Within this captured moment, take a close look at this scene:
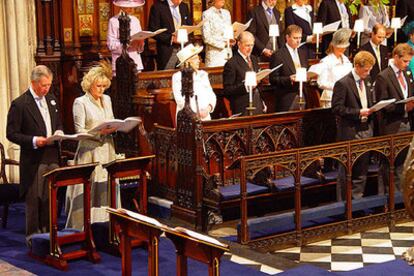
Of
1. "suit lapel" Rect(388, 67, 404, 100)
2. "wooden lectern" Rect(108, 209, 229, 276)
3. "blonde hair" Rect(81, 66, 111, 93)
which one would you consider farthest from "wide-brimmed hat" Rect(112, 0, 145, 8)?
"wooden lectern" Rect(108, 209, 229, 276)

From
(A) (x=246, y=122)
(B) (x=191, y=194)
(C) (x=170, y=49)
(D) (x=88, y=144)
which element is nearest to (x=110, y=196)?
(D) (x=88, y=144)

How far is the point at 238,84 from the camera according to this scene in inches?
387

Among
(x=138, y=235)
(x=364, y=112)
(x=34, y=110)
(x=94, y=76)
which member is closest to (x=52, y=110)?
(x=34, y=110)

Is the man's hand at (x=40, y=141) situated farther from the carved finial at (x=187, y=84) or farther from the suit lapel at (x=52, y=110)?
the carved finial at (x=187, y=84)

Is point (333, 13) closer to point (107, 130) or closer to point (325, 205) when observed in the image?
point (325, 205)

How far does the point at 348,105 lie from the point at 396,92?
687 millimetres

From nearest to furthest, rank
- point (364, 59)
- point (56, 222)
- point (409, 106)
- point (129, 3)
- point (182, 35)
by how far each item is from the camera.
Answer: point (56, 222) < point (364, 59) < point (409, 106) < point (182, 35) < point (129, 3)

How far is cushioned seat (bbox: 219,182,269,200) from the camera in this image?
28.7 feet

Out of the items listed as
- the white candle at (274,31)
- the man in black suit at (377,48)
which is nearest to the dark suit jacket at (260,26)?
the white candle at (274,31)

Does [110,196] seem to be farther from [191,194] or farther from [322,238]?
[322,238]

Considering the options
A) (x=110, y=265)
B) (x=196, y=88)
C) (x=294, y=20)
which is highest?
(x=294, y=20)

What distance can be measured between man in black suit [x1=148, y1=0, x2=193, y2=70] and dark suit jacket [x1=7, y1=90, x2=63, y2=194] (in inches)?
143

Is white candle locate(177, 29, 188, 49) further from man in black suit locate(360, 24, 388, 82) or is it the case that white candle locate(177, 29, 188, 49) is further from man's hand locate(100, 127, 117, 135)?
man's hand locate(100, 127, 117, 135)

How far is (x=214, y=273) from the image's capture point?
228 inches
